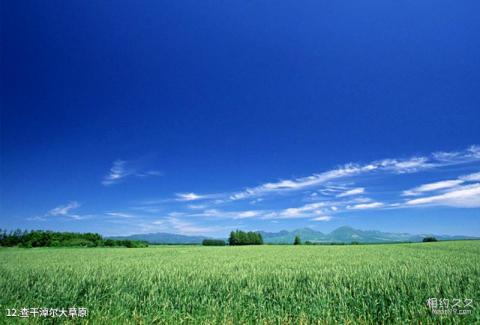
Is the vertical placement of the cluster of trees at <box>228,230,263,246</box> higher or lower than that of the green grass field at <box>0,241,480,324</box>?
lower

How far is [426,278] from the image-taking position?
9039 mm

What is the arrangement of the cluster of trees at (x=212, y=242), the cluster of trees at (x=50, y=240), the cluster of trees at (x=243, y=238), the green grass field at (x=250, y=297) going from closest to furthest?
the green grass field at (x=250, y=297) < the cluster of trees at (x=50, y=240) < the cluster of trees at (x=212, y=242) < the cluster of trees at (x=243, y=238)

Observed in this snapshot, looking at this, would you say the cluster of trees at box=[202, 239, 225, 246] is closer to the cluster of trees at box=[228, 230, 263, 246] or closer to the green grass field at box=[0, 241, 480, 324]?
the cluster of trees at box=[228, 230, 263, 246]

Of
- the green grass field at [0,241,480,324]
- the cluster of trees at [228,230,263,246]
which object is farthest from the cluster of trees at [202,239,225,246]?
the green grass field at [0,241,480,324]

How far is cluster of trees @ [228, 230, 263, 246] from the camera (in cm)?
10011

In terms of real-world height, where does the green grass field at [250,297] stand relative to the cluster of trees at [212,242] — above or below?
above

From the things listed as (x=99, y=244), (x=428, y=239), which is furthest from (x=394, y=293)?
(x=428, y=239)

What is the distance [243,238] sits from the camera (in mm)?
100688

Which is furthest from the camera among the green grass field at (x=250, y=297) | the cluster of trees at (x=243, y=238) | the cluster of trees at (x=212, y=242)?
the cluster of trees at (x=243, y=238)

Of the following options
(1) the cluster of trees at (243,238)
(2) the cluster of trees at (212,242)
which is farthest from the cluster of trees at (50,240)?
(1) the cluster of trees at (243,238)

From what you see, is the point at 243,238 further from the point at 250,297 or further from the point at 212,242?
the point at 250,297

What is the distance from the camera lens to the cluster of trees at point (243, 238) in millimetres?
100106

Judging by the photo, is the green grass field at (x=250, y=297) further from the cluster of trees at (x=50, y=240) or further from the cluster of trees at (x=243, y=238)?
the cluster of trees at (x=243, y=238)

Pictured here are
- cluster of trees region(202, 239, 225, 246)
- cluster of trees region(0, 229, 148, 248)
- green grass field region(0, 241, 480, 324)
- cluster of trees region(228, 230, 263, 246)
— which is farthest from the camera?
cluster of trees region(228, 230, 263, 246)
